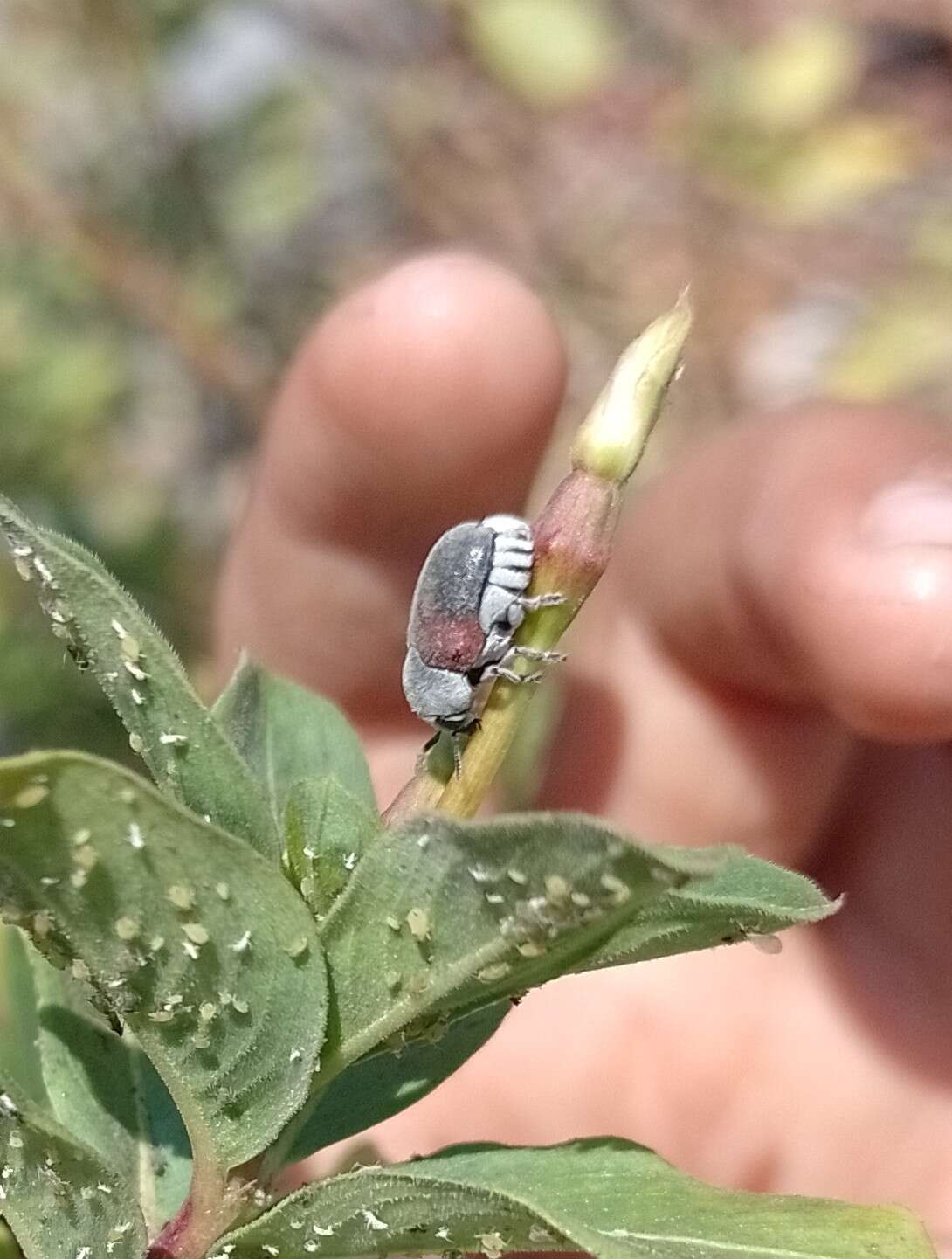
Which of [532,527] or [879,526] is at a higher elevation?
[879,526]

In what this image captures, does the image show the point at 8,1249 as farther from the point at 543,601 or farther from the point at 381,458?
the point at 381,458

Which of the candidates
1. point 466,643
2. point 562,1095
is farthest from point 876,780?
point 466,643

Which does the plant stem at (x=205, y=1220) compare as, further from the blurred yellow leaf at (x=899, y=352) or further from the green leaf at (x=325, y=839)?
the blurred yellow leaf at (x=899, y=352)

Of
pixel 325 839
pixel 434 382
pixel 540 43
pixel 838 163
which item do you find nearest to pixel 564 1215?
pixel 325 839

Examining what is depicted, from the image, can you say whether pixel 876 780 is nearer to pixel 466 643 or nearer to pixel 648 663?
pixel 648 663

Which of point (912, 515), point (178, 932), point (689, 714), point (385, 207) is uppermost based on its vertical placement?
point (385, 207)

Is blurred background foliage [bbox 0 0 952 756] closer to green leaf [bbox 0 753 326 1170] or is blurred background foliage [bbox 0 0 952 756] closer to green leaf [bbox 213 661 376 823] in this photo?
green leaf [bbox 213 661 376 823]
